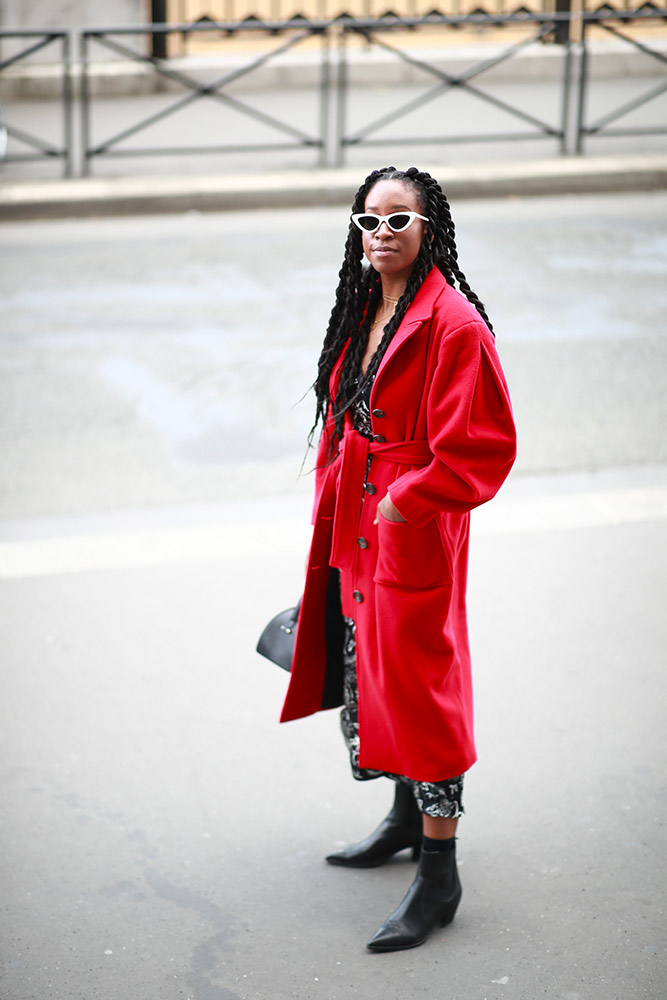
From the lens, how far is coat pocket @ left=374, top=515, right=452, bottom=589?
323 cm

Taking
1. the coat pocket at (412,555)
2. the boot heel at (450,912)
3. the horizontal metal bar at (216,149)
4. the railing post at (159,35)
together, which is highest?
the railing post at (159,35)

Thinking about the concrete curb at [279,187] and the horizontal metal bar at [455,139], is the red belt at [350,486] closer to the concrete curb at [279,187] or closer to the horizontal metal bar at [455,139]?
the concrete curb at [279,187]

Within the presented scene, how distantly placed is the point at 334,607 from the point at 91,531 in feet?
8.93

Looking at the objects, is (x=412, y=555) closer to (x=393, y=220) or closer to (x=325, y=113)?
(x=393, y=220)

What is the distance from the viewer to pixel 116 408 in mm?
7562

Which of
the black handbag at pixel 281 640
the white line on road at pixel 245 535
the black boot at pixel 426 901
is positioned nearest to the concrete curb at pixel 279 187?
the white line on road at pixel 245 535

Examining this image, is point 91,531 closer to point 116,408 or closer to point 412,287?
point 116,408

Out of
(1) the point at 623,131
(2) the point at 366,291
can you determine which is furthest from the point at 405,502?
(1) the point at 623,131

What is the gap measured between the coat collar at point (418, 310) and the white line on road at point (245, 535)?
2.71 m

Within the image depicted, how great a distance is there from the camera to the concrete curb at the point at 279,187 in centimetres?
1276

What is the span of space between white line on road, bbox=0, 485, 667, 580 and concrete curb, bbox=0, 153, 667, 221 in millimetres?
7409

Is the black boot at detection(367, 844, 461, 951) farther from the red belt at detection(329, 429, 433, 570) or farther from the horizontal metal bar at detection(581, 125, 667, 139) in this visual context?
the horizontal metal bar at detection(581, 125, 667, 139)

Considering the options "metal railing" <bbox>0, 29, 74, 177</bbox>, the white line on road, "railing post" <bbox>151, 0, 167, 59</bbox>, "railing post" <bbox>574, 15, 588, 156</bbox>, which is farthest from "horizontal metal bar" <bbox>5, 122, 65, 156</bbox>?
the white line on road

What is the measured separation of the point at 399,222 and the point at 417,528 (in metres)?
0.75
